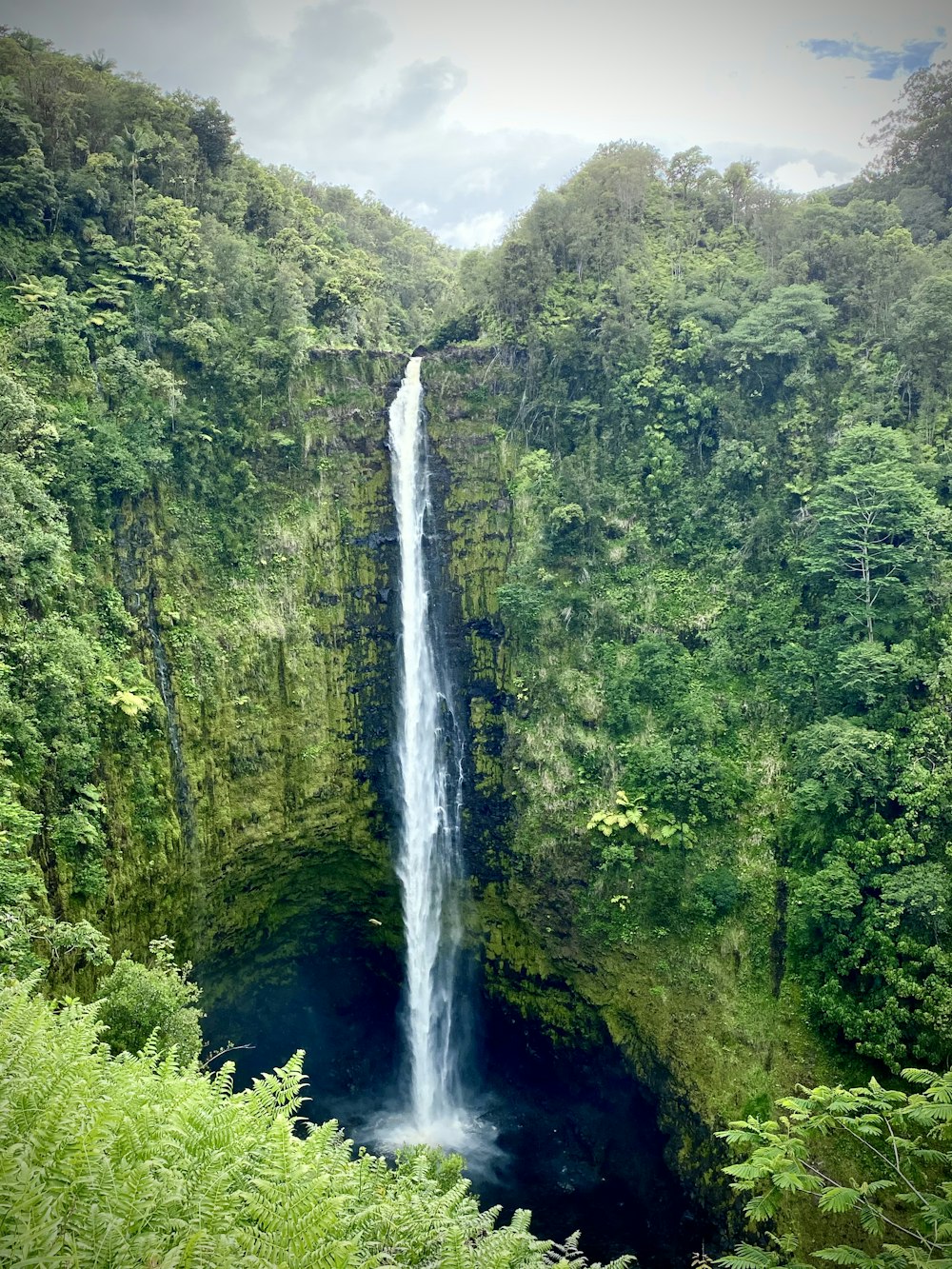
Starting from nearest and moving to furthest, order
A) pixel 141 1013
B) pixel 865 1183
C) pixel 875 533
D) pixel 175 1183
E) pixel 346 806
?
pixel 175 1183, pixel 865 1183, pixel 141 1013, pixel 875 533, pixel 346 806

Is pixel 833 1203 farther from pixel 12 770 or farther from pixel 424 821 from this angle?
pixel 424 821

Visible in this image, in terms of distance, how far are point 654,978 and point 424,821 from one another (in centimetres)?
649

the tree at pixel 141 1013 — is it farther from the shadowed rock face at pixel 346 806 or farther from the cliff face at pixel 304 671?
the cliff face at pixel 304 671

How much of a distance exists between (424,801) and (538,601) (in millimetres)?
5844

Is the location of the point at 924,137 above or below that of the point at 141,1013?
above

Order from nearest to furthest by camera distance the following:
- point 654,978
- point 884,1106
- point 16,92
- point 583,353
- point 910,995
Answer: point 884,1106
point 910,995
point 654,978
point 16,92
point 583,353

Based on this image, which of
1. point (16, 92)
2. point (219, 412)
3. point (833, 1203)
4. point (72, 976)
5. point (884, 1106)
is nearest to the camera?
point (833, 1203)

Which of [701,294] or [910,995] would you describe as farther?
[701,294]

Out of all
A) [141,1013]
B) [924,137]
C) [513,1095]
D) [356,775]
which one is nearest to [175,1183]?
[141,1013]

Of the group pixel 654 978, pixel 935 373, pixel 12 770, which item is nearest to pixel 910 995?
pixel 654 978

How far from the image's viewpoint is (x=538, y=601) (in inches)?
777

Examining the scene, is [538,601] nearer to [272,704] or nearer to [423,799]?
[423,799]

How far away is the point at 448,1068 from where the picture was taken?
61.4 ft

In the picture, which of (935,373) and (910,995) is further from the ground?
(935,373)
